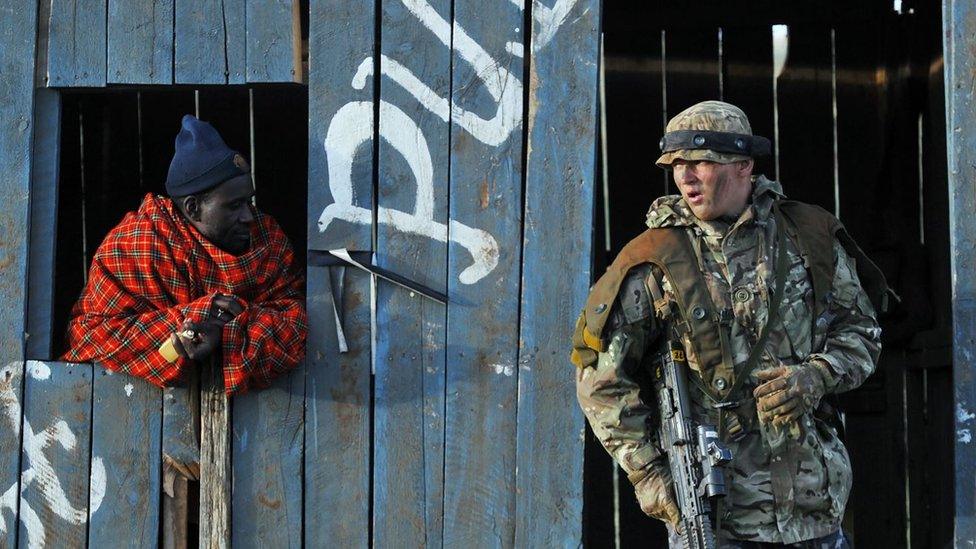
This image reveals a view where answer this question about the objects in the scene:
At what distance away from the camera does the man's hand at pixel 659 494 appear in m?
3.92

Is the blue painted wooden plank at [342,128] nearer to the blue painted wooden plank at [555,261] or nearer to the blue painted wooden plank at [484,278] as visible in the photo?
the blue painted wooden plank at [484,278]

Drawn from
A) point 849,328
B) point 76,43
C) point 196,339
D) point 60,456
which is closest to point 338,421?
point 196,339

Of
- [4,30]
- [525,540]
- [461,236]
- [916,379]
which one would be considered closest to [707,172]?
[461,236]

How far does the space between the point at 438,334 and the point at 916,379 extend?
290 cm

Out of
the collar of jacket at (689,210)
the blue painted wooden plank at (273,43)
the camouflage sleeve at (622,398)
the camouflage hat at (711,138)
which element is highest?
the blue painted wooden plank at (273,43)

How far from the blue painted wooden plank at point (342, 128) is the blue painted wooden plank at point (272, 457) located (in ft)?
1.65

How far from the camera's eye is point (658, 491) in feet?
12.9

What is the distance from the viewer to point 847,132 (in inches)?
272

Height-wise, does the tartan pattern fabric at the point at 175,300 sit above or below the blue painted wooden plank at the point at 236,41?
below

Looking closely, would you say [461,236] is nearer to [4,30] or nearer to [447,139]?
[447,139]

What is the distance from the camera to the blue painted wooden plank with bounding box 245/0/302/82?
15.9ft

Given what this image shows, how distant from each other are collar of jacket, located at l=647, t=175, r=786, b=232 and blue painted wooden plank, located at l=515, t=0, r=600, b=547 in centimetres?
55

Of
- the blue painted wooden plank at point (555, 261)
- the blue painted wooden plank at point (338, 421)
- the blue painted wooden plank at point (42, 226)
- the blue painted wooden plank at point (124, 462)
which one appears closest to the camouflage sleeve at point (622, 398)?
the blue painted wooden plank at point (555, 261)

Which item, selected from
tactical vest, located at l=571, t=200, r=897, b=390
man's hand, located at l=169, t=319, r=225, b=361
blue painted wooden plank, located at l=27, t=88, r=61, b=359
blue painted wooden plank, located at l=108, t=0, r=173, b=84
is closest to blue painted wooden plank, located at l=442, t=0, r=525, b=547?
tactical vest, located at l=571, t=200, r=897, b=390
